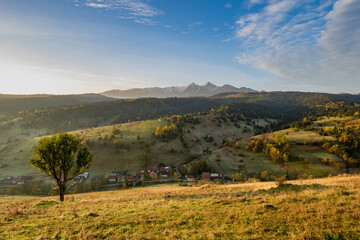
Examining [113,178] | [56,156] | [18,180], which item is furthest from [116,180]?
[56,156]

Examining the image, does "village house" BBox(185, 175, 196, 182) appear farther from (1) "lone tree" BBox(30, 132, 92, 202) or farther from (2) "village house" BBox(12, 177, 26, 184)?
(2) "village house" BBox(12, 177, 26, 184)

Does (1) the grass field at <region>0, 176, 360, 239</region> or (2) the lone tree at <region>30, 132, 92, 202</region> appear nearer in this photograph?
(1) the grass field at <region>0, 176, 360, 239</region>

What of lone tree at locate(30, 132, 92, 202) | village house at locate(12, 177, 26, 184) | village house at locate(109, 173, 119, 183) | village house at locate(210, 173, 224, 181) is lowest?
village house at locate(109, 173, 119, 183)

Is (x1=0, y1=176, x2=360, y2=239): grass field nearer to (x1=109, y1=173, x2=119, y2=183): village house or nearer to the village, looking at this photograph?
the village

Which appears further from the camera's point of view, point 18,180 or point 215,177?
point 215,177

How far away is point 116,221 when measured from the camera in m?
12.0

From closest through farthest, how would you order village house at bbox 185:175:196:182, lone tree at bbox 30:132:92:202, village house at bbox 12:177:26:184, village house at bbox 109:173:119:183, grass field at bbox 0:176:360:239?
1. grass field at bbox 0:176:360:239
2. lone tree at bbox 30:132:92:202
3. village house at bbox 12:177:26:184
4. village house at bbox 185:175:196:182
5. village house at bbox 109:173:119:183

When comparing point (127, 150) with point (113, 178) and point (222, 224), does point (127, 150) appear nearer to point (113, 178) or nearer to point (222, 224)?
point (113, 178)

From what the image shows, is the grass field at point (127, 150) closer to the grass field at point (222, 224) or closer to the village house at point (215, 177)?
the village house at point (215, 177)

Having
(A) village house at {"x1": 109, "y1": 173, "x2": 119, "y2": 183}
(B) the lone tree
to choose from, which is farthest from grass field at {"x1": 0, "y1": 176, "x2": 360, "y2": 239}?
(A) village house at {"x1": 109, "y1": 173, "x2": 119, "y2": 183}

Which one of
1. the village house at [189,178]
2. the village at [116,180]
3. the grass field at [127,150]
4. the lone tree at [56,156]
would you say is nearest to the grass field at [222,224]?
the lone tree at [56,156]

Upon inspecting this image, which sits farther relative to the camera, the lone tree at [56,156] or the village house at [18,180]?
the village house at [18,180]

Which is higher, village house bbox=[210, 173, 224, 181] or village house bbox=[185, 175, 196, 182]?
village house bbox=[210, 173, 224, 181]

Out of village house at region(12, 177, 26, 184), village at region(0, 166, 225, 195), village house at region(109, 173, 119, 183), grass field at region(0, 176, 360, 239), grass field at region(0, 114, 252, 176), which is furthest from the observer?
grass field at region(0, 114, 252, 176)
